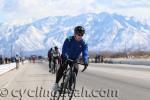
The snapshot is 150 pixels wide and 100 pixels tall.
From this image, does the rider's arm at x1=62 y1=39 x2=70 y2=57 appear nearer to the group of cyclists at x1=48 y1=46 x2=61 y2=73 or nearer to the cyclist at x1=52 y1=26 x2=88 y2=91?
the cyclist at x1=52 y1=26 x2=88 y2=91

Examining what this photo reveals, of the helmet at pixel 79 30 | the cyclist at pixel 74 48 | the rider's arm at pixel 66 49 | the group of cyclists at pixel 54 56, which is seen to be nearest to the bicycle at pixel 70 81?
the cyclist at pixel 74 48

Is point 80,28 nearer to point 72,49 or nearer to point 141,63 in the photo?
point 72,49

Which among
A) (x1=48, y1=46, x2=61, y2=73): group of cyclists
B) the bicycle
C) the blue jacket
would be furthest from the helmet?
(x1=48, y1=46, x2=61, y2=73): group of cyclists

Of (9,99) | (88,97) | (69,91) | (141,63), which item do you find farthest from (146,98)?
(141,63)

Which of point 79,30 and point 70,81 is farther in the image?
point 70,81

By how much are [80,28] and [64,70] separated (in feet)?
5.04

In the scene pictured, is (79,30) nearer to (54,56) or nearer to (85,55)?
(85,55)

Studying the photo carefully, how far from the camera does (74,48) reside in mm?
13719

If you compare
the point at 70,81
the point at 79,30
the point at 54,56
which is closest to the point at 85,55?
the point at 79,30

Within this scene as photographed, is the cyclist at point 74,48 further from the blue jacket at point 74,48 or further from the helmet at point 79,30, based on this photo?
the helmet at point 79,30

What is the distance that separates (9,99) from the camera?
15.9 meters

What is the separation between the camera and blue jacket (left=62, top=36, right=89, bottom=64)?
13.7 meters

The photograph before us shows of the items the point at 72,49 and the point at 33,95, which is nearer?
the point at 72,49

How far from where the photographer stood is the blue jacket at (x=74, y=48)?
1369cm
